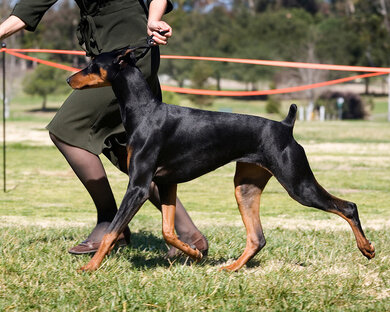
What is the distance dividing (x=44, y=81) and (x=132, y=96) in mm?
45188

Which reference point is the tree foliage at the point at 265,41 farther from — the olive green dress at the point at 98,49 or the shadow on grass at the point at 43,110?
the olive green dress at the point at 98,49

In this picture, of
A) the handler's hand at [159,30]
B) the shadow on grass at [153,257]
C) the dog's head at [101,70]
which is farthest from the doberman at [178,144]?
the shadow on grass at [153,257]

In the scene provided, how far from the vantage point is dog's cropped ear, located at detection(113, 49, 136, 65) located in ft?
14.4

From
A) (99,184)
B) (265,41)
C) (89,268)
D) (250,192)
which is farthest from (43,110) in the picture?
(89,268)

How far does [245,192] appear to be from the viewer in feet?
16.0

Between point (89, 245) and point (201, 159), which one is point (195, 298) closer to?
point (201, 159)

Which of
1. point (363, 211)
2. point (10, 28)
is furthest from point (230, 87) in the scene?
point (10, 28)

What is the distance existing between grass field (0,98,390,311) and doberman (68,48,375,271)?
0.30 metres

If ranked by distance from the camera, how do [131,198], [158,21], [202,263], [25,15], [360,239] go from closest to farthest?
1. [131,198]
2. [158,21]
3. [360,239]
4. [25,15]
5. [202,263]

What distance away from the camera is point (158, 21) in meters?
4.56

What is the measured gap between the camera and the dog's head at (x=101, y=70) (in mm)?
4375

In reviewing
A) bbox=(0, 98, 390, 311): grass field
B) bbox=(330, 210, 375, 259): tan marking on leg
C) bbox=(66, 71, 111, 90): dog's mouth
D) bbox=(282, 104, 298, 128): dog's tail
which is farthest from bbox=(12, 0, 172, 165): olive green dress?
bbox=(330, 210, 375, 259): tan marking on leg

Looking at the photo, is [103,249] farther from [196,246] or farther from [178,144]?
[196,246]

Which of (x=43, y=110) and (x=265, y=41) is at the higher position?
(x=265, y=41)
